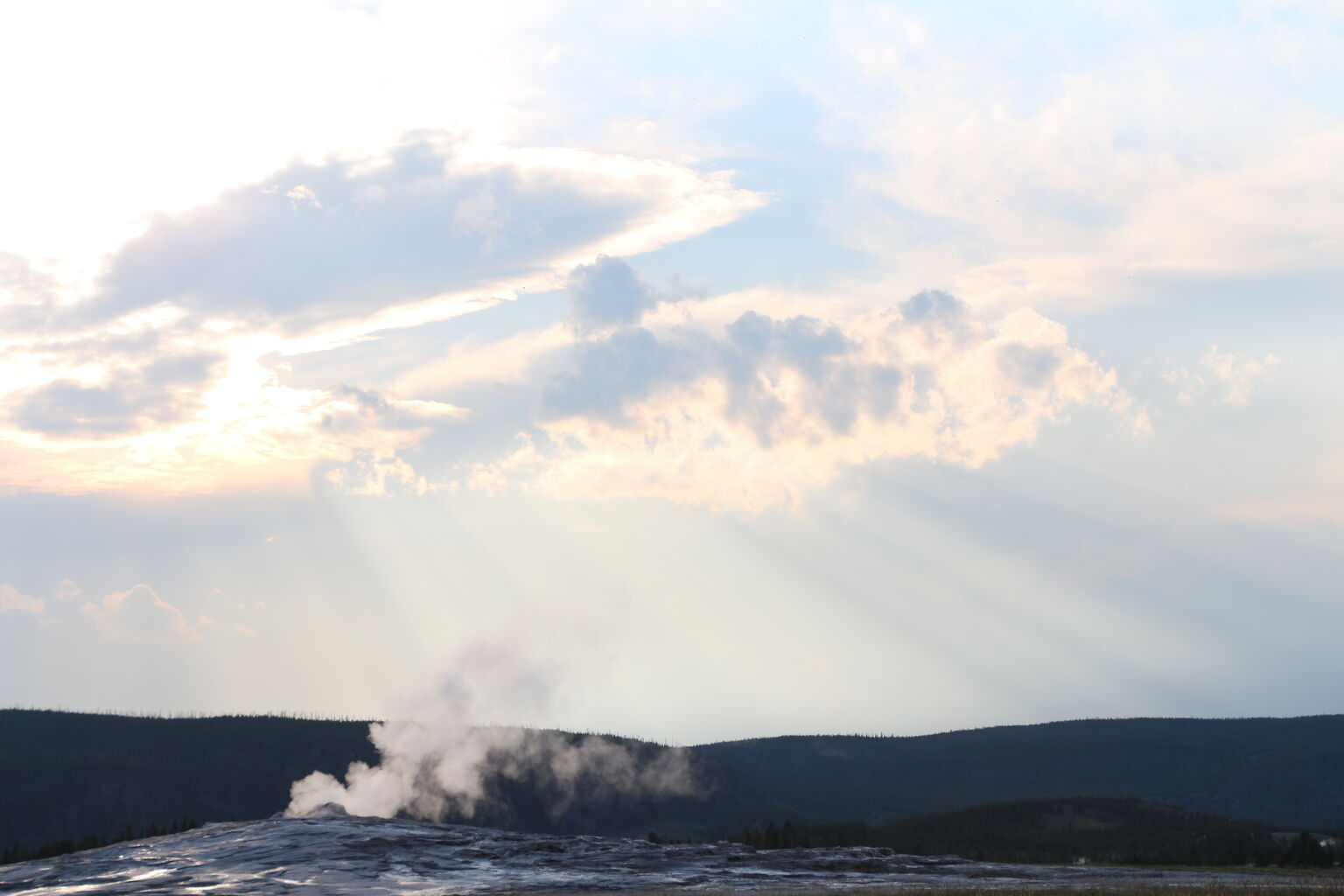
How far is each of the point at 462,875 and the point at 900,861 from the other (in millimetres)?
32511

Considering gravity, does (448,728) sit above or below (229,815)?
above

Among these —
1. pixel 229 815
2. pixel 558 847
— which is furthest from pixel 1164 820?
pixel 229 815

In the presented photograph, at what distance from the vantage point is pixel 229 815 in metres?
198

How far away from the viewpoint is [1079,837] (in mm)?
135500

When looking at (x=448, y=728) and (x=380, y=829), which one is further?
(x=448, y=728)

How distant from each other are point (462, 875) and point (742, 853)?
2614 cm

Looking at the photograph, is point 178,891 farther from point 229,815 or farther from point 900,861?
point 229,815

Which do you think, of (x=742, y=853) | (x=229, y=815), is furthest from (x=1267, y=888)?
(x=229, y=815)

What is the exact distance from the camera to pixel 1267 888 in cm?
5488

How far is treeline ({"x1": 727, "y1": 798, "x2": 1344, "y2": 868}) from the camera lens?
104625 mm

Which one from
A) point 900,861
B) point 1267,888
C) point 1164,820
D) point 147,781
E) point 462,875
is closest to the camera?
point 1267,888

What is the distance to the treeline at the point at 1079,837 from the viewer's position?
343 feet

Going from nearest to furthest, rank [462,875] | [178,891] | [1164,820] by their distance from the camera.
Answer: [178,891], [462,875], [1164,820]

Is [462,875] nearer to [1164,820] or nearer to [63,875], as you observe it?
[63,875]
